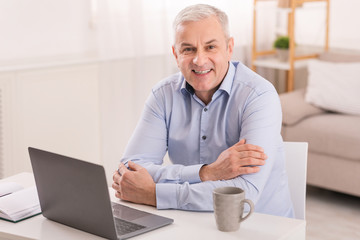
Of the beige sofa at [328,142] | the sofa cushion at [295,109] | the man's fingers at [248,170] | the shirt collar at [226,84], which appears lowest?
the beige sofa at [328,142]

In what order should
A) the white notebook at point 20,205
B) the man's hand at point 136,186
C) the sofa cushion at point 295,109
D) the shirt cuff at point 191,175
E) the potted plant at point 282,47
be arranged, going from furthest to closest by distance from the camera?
the potted plant at point 282,47 → the sofa cushion at point 295,109 → the shirt cuff at point 191,175 → the man's hand at point 136,186 → the white notebook at point 20,205

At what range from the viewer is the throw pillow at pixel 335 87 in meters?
3.67

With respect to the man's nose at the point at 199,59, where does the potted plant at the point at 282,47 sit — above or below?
below

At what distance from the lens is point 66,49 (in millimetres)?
3441

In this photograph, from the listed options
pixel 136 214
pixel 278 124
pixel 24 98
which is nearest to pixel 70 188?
pixel 136 214

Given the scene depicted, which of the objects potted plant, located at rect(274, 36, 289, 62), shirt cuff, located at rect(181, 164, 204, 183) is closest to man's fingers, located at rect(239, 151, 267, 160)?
shirt cuff, located at rect(181, 164, 204, 183)

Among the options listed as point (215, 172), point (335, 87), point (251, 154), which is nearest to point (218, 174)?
point (215, 172)

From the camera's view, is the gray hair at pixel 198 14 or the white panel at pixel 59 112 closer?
the gray hair at pixel 198 14

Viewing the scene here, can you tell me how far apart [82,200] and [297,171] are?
79 cm

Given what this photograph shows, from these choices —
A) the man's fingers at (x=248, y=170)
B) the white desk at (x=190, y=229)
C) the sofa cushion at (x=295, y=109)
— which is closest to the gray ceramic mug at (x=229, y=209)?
the white desk at (x=190, y=229)

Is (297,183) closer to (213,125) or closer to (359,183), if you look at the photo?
(213,125)

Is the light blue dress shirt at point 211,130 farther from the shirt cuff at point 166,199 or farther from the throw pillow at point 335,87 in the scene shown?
the throw pillow at point 335,87

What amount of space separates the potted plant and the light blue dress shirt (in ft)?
7.24

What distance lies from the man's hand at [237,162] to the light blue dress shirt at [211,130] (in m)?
0.04
